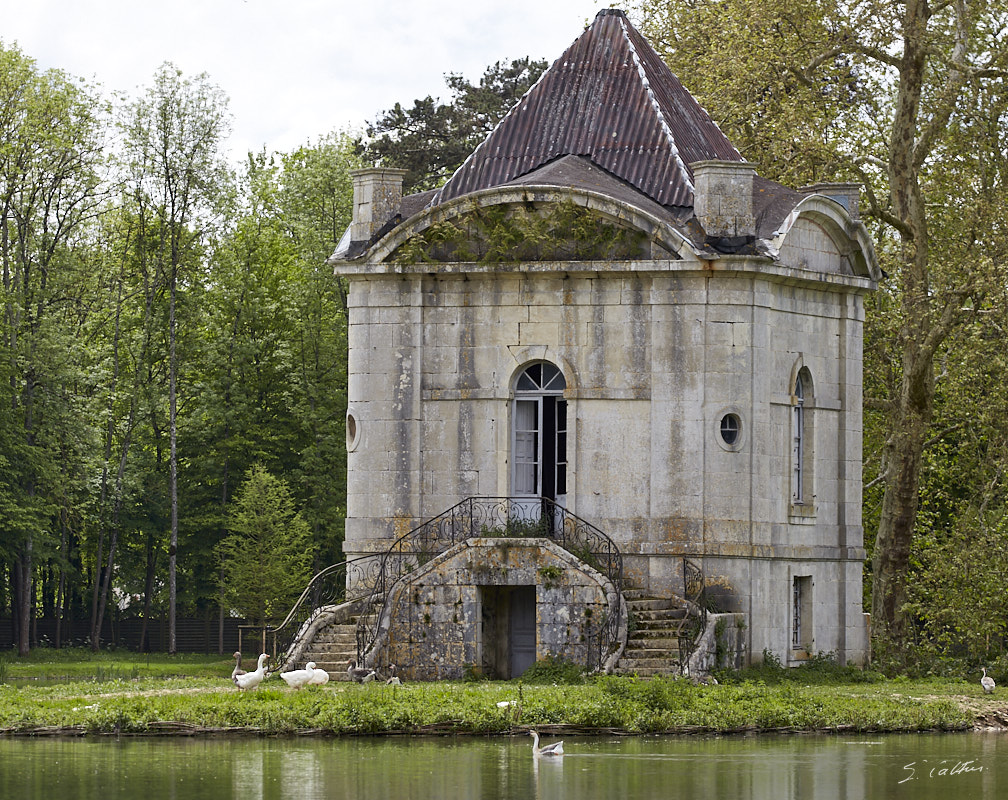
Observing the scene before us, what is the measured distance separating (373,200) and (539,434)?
478 cm

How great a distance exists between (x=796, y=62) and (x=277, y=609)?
19458 millimetres

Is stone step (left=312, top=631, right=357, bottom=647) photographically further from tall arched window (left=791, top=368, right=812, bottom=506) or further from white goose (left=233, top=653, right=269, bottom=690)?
tall arched window (left=791, top=368, right=812, bottom=506)

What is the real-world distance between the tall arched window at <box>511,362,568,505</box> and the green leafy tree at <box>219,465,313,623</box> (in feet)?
54.4

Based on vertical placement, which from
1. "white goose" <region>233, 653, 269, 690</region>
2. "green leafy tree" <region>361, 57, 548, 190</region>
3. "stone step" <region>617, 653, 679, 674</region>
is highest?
"green leafy tree" <region>361, 57, 548, 190</region>

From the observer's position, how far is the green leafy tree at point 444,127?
2267 inches

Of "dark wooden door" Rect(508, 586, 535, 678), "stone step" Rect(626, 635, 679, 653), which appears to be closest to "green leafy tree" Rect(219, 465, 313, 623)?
"dark wooden door" Rect(508, 586, 535, 678)

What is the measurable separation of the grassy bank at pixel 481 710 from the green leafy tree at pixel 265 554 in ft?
67.2

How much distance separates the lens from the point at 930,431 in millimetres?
41188

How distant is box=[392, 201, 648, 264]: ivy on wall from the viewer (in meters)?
31.7

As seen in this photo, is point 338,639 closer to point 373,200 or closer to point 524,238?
point 524,238

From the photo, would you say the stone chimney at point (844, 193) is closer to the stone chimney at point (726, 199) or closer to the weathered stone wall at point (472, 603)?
the stone chimney at point (726, 199)

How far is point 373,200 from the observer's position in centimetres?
3325

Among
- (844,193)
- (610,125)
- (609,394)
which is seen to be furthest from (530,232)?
(844,193)

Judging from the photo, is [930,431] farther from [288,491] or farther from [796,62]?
[288,491]
